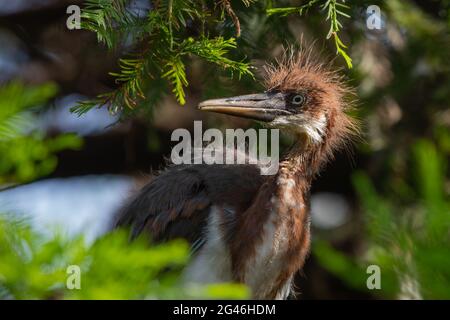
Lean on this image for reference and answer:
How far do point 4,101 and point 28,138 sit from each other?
→ 19 centimetres

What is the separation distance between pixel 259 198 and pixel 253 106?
462 millimetres

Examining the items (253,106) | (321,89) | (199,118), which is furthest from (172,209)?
(199,118)

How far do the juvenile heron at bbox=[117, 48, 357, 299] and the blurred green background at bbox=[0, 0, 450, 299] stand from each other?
212 millimetres

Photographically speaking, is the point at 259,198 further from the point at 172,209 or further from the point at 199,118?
the point at 199,118

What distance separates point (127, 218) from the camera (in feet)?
13.5

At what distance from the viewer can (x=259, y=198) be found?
377 cm

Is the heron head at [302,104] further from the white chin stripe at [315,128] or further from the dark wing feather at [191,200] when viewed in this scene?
the dark wing feather at [191,200]

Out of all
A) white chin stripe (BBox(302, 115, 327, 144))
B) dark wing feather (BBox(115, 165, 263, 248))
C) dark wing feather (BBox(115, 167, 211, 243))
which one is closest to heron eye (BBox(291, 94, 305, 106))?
white chin stripe (BBox(302, 115, 327, 144))

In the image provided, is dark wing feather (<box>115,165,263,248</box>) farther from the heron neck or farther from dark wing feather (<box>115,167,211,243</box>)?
the heron neck

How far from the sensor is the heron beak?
3.67m
